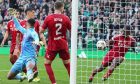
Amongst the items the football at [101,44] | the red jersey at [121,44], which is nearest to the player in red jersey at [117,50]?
the red jersey at [121,44]

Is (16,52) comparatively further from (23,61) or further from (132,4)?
(132,4)

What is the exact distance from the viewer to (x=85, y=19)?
11391 millimetres

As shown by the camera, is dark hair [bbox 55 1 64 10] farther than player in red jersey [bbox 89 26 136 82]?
No

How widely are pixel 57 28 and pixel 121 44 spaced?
8.06 ft

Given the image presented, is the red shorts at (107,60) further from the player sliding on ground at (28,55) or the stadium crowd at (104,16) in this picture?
the player sliding on ground at (28,55)

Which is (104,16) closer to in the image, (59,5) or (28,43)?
(59,5)

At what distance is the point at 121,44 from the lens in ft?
45.0

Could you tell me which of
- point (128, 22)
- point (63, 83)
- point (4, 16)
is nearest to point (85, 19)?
point (128, 22)

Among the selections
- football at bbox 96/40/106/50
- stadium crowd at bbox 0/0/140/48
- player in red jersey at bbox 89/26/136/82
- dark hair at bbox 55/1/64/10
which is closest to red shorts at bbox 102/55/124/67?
player in red jersey at bbox 89/26/136/82

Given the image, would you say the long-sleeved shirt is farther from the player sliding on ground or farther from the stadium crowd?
the stadium crowd

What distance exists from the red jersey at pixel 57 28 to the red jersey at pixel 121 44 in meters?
1.94

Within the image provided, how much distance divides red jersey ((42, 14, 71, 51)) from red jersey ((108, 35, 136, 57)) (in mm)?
1943

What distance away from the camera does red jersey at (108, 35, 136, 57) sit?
13.6m

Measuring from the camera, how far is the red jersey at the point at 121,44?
1363cm
